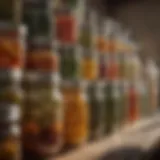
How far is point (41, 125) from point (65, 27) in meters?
0.19

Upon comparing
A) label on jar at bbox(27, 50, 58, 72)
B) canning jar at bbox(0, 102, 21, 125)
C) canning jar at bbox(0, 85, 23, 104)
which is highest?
label on jar at bbox(27, 50, 58, 72)

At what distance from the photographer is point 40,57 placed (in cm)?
64

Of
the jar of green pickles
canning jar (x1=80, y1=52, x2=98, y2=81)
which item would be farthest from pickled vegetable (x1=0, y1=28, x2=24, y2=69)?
the jar of green pickles

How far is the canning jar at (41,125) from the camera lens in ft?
2.00

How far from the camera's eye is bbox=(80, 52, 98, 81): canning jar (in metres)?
0.83

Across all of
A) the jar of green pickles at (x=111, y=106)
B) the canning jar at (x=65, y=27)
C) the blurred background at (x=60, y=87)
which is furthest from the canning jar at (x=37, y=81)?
the jar of green pickles at (x=111, y=106)

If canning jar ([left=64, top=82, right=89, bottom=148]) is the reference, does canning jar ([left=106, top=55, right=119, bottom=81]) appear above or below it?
above

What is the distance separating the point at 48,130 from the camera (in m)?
0.61

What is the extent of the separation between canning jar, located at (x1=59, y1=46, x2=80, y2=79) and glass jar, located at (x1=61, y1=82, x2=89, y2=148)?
0.02 metres

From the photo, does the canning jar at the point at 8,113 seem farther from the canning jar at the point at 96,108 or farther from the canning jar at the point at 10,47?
the canning jar at the point at 96,108

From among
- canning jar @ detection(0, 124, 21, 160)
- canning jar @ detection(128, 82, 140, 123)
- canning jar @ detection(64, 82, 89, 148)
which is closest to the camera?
canning jar @ detection(0, 124, 21, 160)

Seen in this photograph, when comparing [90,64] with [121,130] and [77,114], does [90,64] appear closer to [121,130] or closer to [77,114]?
[77,114]

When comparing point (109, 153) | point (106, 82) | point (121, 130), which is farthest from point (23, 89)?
point (121, 130)

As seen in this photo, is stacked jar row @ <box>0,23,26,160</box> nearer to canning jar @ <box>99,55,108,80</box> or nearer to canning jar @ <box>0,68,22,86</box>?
canning jar @ <box>0,68,22,86</box>
